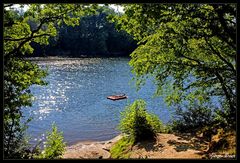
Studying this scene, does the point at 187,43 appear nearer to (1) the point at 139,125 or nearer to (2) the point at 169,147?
(2) the point at 169,147

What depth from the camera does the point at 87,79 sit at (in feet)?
175

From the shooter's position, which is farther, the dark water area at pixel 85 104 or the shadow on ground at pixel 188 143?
the dark water area at pixel 85 104

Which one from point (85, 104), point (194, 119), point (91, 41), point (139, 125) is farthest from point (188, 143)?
point (91, 41)

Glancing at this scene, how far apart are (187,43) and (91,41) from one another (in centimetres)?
8260

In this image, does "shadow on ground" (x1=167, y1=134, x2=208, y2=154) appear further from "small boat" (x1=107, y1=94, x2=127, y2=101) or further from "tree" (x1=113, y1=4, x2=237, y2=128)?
"small boat" (x1=107, y1=94, x2=127, y2=101)

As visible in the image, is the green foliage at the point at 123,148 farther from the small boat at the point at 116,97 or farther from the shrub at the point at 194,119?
the small boat at the point at 116,97

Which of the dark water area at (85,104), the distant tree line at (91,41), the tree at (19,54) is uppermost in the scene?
the distant tree line at (91,41)

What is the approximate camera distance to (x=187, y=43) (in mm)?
11797

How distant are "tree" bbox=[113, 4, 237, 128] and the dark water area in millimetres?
6409

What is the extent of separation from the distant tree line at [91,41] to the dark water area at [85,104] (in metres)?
31.4

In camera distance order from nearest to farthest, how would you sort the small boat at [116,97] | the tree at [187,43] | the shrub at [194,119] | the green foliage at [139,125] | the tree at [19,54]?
the tree at [19,54]
the tree at [187,43]
the green foliage at [139,125]
the shrub at [194,119]
the small boat at [116,97]

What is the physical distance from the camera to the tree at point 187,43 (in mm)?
9500

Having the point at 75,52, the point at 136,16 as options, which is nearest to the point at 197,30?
the point at 136,16

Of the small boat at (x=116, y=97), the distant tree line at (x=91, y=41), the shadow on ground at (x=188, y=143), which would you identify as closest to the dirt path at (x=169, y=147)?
the shadow on ground at (x=188, y=143)
